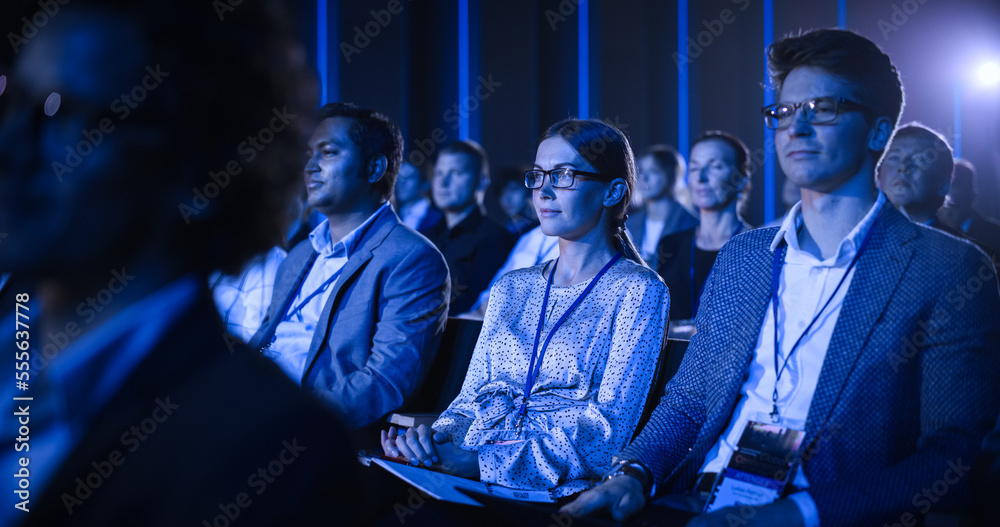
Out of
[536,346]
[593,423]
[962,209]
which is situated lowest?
[593,423]

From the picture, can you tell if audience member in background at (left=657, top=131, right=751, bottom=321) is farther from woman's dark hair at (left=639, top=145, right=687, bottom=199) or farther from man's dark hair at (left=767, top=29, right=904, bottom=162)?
man's dark hair at (left=767, top=29, right=904, bottom=162)

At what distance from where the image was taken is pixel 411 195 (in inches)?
227

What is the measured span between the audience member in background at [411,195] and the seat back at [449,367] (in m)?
2.86

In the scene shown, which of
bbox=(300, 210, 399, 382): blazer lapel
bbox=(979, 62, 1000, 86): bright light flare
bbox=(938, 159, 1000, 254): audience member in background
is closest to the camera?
bbox=(300, 210, 399, 382): blazer lapel

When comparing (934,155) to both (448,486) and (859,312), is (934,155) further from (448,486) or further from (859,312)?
(448,486)

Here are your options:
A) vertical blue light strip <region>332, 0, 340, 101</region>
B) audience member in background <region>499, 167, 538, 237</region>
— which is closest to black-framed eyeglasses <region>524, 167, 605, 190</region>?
audience member in background <region>499, 167, 538, 237</region>

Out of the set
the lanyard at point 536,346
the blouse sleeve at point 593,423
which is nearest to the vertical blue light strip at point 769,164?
the lanyard at point 536,346

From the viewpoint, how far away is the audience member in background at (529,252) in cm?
386

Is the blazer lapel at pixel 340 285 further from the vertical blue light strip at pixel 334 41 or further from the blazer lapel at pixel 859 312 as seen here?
the vertical blue light strip at pixel 334 41

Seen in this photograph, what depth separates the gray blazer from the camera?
223 centimetres

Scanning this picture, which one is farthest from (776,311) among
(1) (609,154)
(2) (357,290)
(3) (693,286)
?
(3) (693,286)

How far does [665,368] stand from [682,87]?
5685mm

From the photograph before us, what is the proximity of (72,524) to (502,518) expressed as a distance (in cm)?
101

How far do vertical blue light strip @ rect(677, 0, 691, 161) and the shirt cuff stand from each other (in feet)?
20.4
